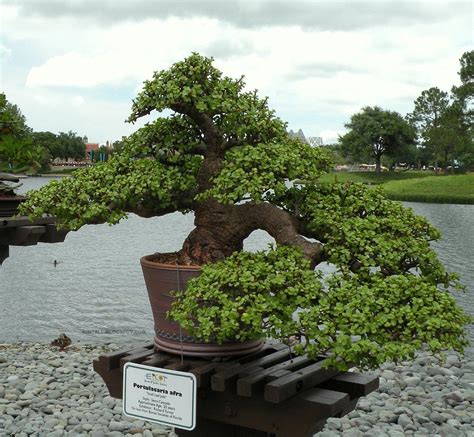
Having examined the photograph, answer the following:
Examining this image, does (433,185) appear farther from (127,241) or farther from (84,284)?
(84,284)

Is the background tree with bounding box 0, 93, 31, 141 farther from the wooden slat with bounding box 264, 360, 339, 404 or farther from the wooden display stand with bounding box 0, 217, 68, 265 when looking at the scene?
the wooden slat with bounding box 264, 360, 339, 404

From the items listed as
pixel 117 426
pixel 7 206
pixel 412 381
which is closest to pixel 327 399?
pixel 117 426

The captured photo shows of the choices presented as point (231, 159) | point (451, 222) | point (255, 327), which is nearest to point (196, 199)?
point (231, 159)

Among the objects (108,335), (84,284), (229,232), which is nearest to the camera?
(229,232)

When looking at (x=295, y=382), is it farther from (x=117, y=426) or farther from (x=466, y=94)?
(x=466, y=94)

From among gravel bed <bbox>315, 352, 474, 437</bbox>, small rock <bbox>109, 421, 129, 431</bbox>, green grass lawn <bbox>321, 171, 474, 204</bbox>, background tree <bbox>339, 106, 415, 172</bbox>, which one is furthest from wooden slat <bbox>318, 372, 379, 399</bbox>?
background tree <bbox>339, 106, 415, 172</bbox>

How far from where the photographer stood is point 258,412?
3.24 m

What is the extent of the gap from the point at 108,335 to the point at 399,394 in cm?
445

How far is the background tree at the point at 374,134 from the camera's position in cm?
5466

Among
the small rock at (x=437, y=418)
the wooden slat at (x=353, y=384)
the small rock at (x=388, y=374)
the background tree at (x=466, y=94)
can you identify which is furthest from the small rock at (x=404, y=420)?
the background tree at (x=466, y=94)

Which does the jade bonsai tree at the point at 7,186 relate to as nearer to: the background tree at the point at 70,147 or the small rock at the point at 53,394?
the small rock at the point at 53,394

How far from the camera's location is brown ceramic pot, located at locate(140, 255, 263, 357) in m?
3.42

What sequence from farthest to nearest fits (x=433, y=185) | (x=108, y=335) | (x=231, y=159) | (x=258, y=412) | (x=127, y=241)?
(x=433, y=185) < (x=127, y=241) < (x=108, y=335) < (x=231, y=159) < (x=258, y=412)

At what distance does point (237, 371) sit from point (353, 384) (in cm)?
56
